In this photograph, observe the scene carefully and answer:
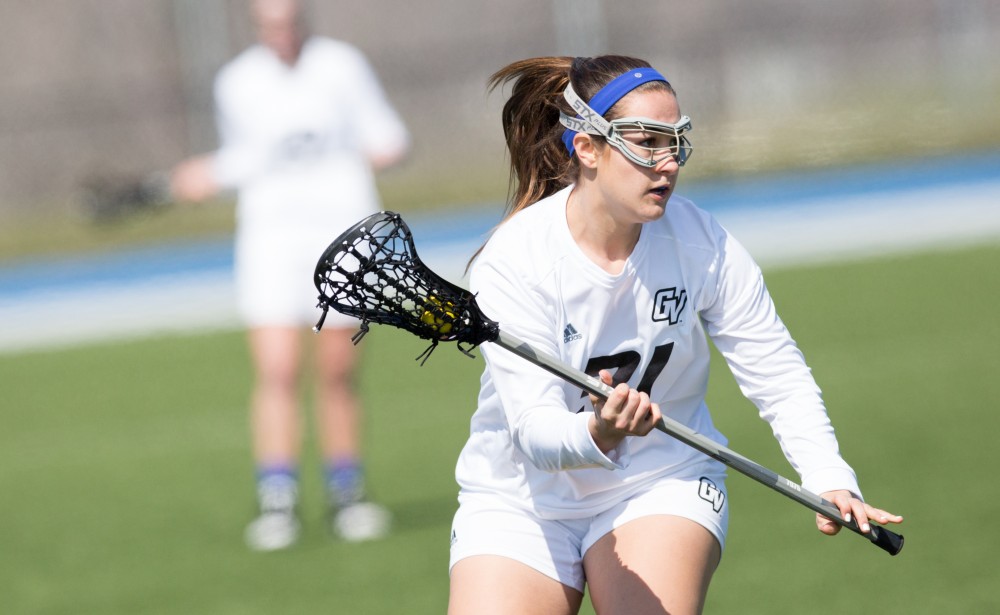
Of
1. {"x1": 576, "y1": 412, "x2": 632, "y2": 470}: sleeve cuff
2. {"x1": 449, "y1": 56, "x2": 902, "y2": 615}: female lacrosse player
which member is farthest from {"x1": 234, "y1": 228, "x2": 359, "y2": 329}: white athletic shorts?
{"x1": 576, "y1": 412, "x2": 632, "y2": 470}: sleeve cuff

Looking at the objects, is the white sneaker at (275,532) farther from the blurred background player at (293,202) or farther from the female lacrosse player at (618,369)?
the female lacrosse player at (618,369)

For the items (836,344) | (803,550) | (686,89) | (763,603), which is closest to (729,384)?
(836,344)

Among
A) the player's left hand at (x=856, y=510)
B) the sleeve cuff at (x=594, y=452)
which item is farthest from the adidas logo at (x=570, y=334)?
the player's left hand at (x=856, y=510)

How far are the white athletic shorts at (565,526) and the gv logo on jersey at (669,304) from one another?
0.42 metres

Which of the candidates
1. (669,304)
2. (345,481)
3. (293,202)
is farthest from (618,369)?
(293,202)

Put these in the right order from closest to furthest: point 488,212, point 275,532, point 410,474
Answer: point 275,532 < point 410,474 < point 488,212

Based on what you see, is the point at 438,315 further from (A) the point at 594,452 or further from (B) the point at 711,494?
(B) the point at 711,494

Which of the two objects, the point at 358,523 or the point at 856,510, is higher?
the point at 856,510

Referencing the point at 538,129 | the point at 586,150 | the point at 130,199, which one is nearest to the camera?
the point at 586,150

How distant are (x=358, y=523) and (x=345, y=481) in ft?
0.66

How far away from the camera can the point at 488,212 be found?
18.2 m

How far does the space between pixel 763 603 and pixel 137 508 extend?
3.68m

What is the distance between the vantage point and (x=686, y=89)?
18875 millimetres

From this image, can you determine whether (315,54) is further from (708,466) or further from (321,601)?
(708,466)
